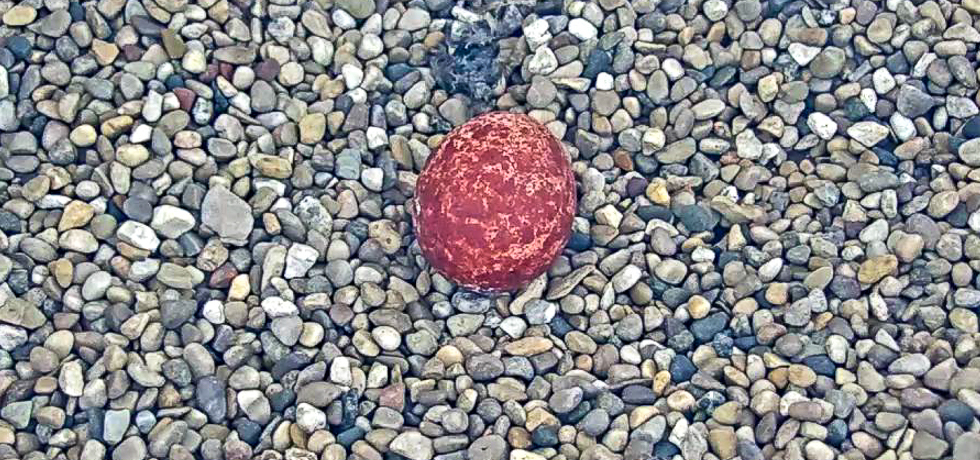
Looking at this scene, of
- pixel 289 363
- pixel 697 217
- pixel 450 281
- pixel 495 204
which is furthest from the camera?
pixel 697 217

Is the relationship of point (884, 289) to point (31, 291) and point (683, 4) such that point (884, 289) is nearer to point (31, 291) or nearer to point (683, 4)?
point (683, 4)

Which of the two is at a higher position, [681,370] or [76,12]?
[76,12]

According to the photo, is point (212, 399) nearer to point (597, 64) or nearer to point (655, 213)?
A: point (655, 213)

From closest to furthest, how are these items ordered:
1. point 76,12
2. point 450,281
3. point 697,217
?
point 450,281
point 697,217
point 76,12

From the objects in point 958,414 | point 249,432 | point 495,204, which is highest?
point 495,204

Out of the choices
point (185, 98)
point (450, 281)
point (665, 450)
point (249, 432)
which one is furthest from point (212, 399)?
point (665, 450)

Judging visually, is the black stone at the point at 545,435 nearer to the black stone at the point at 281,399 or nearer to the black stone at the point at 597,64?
the black stone at the point at 281,399
